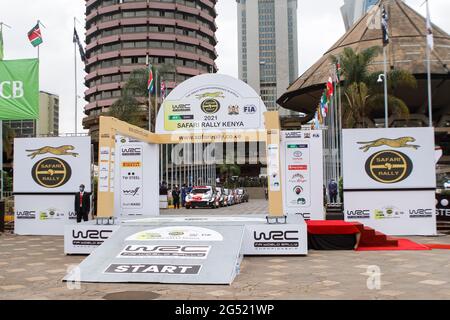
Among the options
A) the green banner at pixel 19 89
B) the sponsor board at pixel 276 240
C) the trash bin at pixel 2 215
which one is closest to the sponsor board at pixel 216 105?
the sponsor board at pixel 276 240

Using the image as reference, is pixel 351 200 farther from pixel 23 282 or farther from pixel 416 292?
pixel 23 282

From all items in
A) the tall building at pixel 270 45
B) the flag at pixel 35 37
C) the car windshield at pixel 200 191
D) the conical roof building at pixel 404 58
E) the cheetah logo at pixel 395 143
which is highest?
the tall building at pixel 270 45

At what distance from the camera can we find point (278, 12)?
18262cm

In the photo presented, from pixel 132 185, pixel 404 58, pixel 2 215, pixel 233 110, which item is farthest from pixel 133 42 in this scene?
pixel 233 110

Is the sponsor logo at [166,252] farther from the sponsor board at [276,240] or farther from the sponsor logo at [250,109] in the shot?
the sponsor logo at [250,109]

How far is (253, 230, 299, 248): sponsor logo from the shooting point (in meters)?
11.7

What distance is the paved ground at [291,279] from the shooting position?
24.4ft

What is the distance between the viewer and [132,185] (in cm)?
1928

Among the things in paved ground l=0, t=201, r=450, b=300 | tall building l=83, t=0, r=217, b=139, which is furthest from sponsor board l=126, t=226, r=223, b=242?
tall building l=83, t=0, r=217, b=139

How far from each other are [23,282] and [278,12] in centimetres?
18543

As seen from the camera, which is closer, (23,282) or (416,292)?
Answer: (416,292)

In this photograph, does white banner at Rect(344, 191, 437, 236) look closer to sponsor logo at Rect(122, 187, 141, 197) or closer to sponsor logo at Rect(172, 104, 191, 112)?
sponsor logo at Rect(172, 104, 191, 112)

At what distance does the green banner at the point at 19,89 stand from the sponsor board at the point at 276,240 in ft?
31.3
